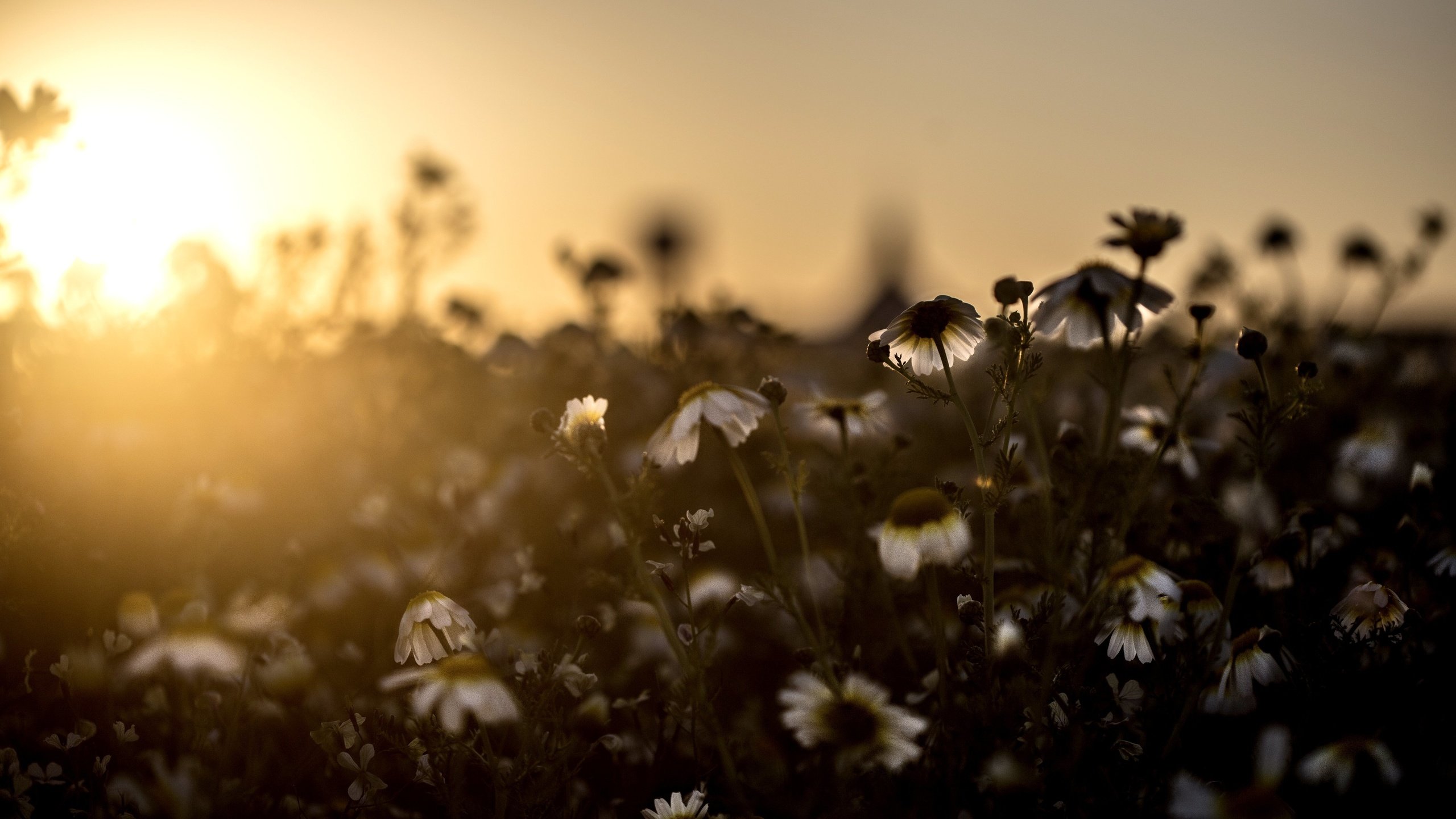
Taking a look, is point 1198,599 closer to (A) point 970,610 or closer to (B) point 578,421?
(A) point 970,610

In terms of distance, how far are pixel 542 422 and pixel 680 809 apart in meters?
0.91

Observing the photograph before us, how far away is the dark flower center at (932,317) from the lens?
84.5 inches

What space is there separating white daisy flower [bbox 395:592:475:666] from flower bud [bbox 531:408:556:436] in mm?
431

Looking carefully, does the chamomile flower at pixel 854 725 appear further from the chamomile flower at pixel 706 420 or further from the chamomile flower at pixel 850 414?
the chamomile flower at pixel 850 414

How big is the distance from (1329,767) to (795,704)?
3.35ft

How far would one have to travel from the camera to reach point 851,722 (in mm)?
1804

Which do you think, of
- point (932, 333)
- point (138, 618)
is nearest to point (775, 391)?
point (932, 333)

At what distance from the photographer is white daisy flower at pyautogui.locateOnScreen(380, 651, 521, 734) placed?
1.94 m

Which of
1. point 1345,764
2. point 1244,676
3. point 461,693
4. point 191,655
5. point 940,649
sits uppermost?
point 191,655

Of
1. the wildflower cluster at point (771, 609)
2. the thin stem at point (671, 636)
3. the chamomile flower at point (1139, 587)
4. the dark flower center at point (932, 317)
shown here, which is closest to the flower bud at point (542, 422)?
the wildflower cluster at point (771, 609)

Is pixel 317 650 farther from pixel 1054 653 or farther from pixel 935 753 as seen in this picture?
pixel 1054 653

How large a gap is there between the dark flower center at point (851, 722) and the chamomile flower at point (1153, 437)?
1380 millimetres

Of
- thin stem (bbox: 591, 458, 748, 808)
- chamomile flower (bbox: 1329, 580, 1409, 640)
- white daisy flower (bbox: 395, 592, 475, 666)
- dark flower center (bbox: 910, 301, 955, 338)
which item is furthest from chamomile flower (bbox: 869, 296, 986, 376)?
white daisy flower (bbox: 395, 592, 475, 666)

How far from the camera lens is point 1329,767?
5.85 feet
